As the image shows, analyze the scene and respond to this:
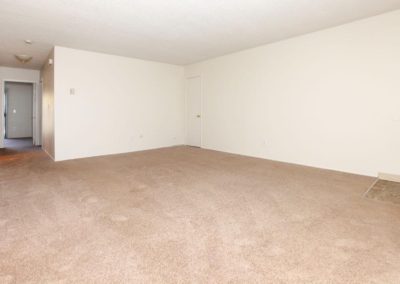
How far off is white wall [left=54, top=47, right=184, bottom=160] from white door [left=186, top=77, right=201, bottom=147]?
268 millimetres

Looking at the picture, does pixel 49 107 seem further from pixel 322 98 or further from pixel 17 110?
pixel 322 98

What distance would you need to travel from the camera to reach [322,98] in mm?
4500

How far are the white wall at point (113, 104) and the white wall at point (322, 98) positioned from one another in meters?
1.74

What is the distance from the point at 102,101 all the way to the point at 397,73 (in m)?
5.75

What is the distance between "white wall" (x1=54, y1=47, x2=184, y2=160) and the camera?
5395 millimetres

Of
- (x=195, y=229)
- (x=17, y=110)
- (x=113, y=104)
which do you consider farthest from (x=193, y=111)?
(x=17, y=110)

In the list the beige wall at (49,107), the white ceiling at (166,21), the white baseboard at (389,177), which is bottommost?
the white baseboard at (389,177)

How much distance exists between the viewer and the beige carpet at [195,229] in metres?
1.63

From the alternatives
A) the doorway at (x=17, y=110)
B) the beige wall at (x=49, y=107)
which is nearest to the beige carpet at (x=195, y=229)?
the beige wall at (x=49, y=107)

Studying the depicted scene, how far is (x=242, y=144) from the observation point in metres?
6.00

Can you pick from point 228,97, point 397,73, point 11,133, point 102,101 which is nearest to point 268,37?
point 228,97

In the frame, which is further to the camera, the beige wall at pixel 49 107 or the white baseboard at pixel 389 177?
the beige wall at pixel 49 107

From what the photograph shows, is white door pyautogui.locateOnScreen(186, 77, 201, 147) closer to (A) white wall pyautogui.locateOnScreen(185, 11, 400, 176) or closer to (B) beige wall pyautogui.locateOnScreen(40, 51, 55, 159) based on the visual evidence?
(A) white wall pyautogui.locateOnScreen(185, 11, 400, 176)

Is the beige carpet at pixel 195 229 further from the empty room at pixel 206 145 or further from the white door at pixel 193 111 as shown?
the white door at pixel 193 111
